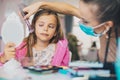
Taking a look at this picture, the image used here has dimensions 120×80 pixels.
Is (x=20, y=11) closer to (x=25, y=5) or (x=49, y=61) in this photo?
(x=25, y=5)

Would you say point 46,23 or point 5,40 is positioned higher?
point 46,23

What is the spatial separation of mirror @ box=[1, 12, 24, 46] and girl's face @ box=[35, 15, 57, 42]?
119 millimetres

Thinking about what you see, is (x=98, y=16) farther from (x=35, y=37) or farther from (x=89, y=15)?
(x=35, y=37)

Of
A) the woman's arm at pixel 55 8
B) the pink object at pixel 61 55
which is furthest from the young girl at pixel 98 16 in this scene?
the pink object at pixel 61 55

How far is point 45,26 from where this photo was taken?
1757 mm

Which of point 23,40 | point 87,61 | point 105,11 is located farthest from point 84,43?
point 23,40

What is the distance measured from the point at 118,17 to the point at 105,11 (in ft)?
0.32

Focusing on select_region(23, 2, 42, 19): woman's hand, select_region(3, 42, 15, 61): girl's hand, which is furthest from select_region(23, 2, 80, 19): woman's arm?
select_region(3, 42, 15, 61): girl's hand

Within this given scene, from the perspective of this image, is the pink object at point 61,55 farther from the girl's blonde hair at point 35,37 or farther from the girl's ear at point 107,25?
the girl's ear at point 107,25

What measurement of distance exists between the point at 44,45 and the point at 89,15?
0.36 meters

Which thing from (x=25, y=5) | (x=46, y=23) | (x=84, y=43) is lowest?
(x=84, y=43)

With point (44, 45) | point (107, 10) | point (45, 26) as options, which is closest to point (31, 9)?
point (45, 26)

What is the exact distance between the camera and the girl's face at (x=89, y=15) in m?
1.74

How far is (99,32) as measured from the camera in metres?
1.75
